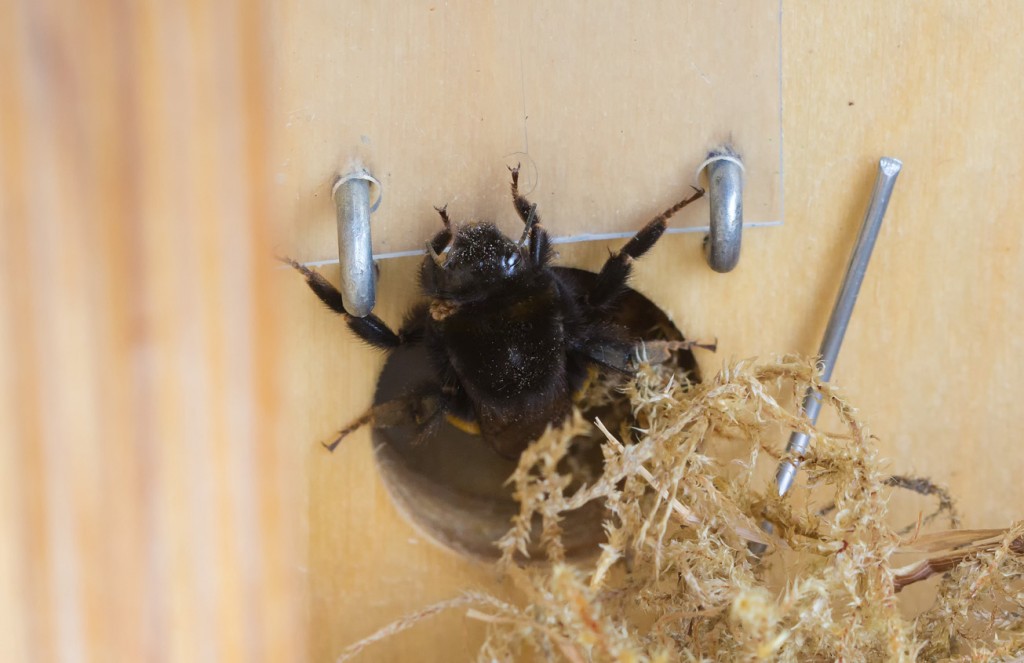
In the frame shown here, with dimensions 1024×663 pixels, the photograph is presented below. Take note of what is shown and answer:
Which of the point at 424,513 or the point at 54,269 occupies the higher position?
the point at 54,269

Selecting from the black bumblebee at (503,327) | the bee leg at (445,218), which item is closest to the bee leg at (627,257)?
the black bumblebee at (503,327)

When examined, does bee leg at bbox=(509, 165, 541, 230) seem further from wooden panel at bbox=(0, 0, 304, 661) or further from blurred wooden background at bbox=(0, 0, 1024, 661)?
wooden panel at bbox=(0, 0, 304, 661)

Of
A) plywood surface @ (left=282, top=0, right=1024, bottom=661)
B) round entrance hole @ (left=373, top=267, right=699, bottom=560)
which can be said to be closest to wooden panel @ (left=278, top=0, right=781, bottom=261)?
plywood surface @ (left=282, top=0, right=1024, bottom=661)

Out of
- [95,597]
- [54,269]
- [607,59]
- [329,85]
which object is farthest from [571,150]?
[95,597]

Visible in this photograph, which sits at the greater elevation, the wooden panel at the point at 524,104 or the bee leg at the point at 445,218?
the wooden panel at the point at 524,104

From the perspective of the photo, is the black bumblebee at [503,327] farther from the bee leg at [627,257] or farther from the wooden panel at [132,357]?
the wooden panel at [132,357]

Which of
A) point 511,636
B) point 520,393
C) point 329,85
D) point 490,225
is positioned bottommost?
point 511,636

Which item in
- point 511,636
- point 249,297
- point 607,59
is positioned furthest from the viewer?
point 249,297

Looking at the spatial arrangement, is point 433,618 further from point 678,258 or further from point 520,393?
point 678,258
